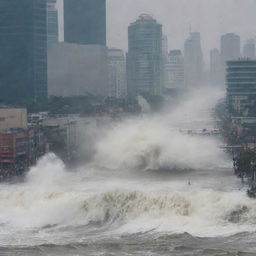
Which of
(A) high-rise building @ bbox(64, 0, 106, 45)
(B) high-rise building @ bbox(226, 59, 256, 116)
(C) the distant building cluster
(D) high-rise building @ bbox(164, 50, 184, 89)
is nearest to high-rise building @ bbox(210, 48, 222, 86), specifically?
(C) the distant building cluster

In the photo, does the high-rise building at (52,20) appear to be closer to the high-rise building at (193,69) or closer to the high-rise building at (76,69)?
the high-rise building at (76,69)

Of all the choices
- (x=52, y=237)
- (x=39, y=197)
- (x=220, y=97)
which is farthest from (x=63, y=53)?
(x=52, y=237)

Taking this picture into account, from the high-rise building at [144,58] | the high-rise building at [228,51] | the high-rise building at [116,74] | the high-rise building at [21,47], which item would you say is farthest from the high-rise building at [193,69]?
the high-rise building at [21,47]

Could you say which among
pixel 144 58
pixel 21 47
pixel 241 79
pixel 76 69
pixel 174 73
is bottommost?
pixel 241 79

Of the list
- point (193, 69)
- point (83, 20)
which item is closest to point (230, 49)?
point (193, 69)

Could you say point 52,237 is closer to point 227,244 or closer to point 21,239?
point 21,239

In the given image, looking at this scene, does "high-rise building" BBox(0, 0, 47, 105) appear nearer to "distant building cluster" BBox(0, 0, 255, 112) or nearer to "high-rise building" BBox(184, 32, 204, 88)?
"distant building cluster" BBox(0, 0, 255, 112)

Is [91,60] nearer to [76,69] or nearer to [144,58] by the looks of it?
[76,69]
